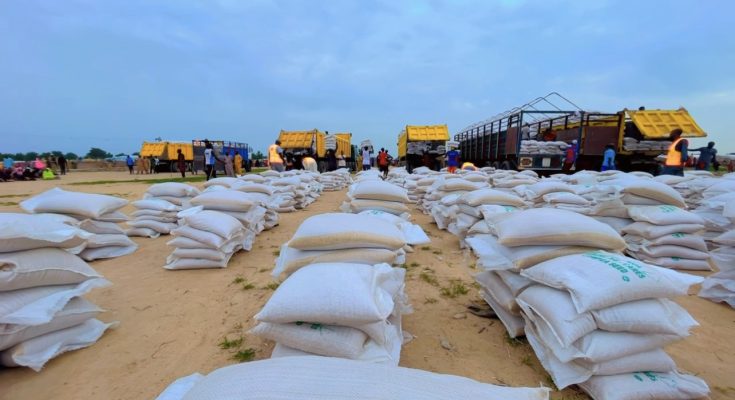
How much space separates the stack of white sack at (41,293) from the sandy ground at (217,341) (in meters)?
0.10

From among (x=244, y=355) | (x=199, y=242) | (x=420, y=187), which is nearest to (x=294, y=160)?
(x=420, y=187)

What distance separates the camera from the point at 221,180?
5.74 m

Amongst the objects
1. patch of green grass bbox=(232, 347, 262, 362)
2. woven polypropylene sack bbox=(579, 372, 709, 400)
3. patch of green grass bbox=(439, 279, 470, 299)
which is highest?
→ woven polypropylene sack bbox=(579, 372, 709, 400)

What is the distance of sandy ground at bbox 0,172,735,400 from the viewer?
1756mm

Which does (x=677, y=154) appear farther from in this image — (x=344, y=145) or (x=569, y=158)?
(x=344, y=145)

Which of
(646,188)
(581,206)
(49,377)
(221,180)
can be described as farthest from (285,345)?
(221,180)

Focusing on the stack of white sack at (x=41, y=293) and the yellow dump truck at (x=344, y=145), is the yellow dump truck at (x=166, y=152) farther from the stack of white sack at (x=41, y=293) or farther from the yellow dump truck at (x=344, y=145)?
the stack of white sack at (x=41, y=293)

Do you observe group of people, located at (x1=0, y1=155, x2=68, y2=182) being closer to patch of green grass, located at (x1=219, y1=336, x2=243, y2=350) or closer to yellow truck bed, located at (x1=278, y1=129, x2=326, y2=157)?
yellow truck bed, located at (x1=278, y1=129, x2=326, y2=157)

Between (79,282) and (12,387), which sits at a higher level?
(79,282)

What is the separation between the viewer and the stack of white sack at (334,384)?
845 millimetres

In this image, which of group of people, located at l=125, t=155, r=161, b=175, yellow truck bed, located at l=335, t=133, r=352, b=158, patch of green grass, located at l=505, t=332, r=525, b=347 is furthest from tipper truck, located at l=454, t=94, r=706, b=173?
group of people, located at l=125, t=155, r=161, b=175

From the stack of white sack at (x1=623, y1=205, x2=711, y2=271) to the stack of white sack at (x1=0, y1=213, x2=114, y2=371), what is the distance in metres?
4.81

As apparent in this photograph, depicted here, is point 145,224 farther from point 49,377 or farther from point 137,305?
point 49,377

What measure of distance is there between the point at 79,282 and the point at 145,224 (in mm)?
2805
